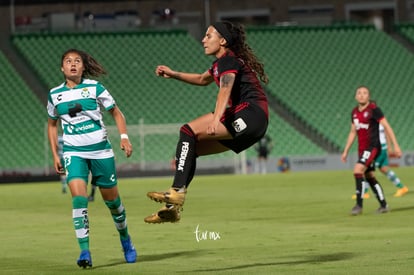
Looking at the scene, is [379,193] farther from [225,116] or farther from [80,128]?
[80,128]

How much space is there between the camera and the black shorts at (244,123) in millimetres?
A: 10758

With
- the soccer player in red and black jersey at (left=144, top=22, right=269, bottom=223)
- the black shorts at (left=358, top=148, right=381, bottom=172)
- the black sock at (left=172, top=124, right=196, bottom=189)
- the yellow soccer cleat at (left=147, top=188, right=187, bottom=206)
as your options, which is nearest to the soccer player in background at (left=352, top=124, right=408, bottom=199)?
the black shorts at (left=358, top=148, right=381, bottom=172)

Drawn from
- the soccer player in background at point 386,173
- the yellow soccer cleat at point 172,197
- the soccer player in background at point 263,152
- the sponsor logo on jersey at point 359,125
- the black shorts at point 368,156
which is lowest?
the soccer player in background at point 263,152

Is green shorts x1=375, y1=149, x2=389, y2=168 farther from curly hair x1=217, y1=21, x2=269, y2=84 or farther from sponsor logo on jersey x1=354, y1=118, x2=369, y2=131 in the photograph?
curly hair x1=217, y1=21, x2=269, y2=84

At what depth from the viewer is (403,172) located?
3847 centimetres

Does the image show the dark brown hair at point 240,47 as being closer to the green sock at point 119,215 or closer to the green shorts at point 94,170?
the green shorts at point 94,170

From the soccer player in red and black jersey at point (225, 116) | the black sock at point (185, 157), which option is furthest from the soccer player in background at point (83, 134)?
the soccer player in red and black jersey at point (225, 116)

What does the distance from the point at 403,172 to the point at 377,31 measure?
16.5 m

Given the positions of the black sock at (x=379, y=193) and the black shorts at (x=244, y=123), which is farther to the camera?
the black sock at (x=379, y=193)

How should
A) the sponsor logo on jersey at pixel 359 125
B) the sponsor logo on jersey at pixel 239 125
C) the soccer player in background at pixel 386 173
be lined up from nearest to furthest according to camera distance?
the sponsor logo on jersey at pixel 239 125 < the sponsor logo on jersey at pixel 359 125 < the soccer player in background at pixel 386 173

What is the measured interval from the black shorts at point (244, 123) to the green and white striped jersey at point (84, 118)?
1421 millimetres

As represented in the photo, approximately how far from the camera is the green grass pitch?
11.1m

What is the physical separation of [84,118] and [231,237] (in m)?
4.29

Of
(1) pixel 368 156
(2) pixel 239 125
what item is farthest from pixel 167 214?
(1) pixel 368 156
